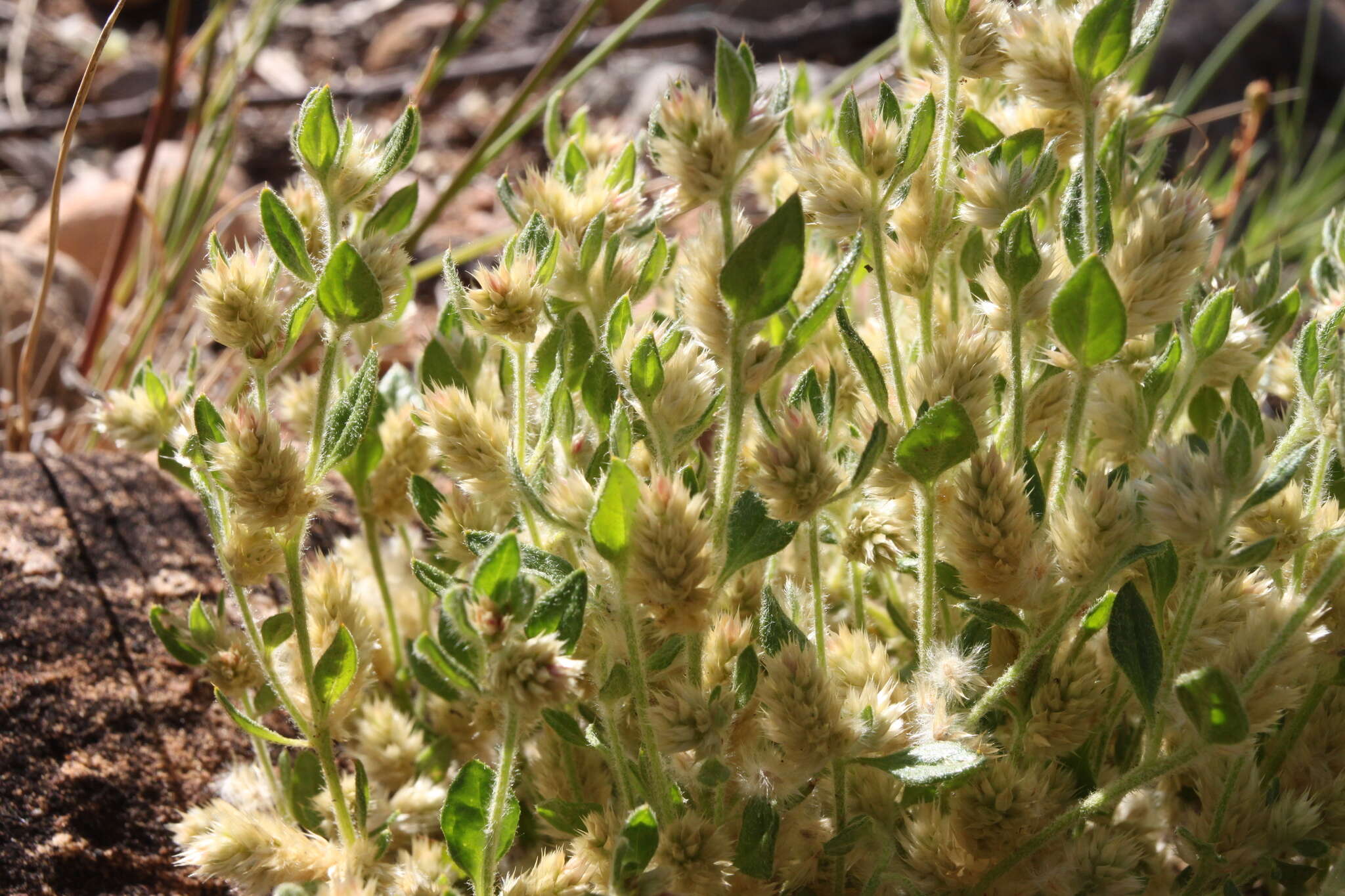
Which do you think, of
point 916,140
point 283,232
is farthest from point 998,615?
point 283,232

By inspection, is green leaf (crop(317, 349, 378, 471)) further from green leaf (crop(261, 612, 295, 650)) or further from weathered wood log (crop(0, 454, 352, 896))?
weathered wood log (crop(0, 454, 352, 896))

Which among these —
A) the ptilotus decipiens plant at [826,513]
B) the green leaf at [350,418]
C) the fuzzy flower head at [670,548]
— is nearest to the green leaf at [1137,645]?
the ptilotus decipiens plant at [826,513]

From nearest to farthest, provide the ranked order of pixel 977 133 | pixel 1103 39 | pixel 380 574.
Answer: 1. pixel 1103 39
2. pixel 977 133
3. pixel 380 574

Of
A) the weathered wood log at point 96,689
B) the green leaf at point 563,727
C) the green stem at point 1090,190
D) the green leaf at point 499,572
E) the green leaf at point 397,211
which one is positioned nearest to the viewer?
the green leaf at point 499,572

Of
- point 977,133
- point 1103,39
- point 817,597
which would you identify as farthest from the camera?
point 977,133

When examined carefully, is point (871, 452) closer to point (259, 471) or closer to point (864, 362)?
point (864, 362)

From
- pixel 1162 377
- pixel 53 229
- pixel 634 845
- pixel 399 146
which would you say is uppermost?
pixel 53 229

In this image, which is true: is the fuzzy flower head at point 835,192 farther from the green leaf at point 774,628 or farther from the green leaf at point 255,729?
the green leaf at point 255,729
